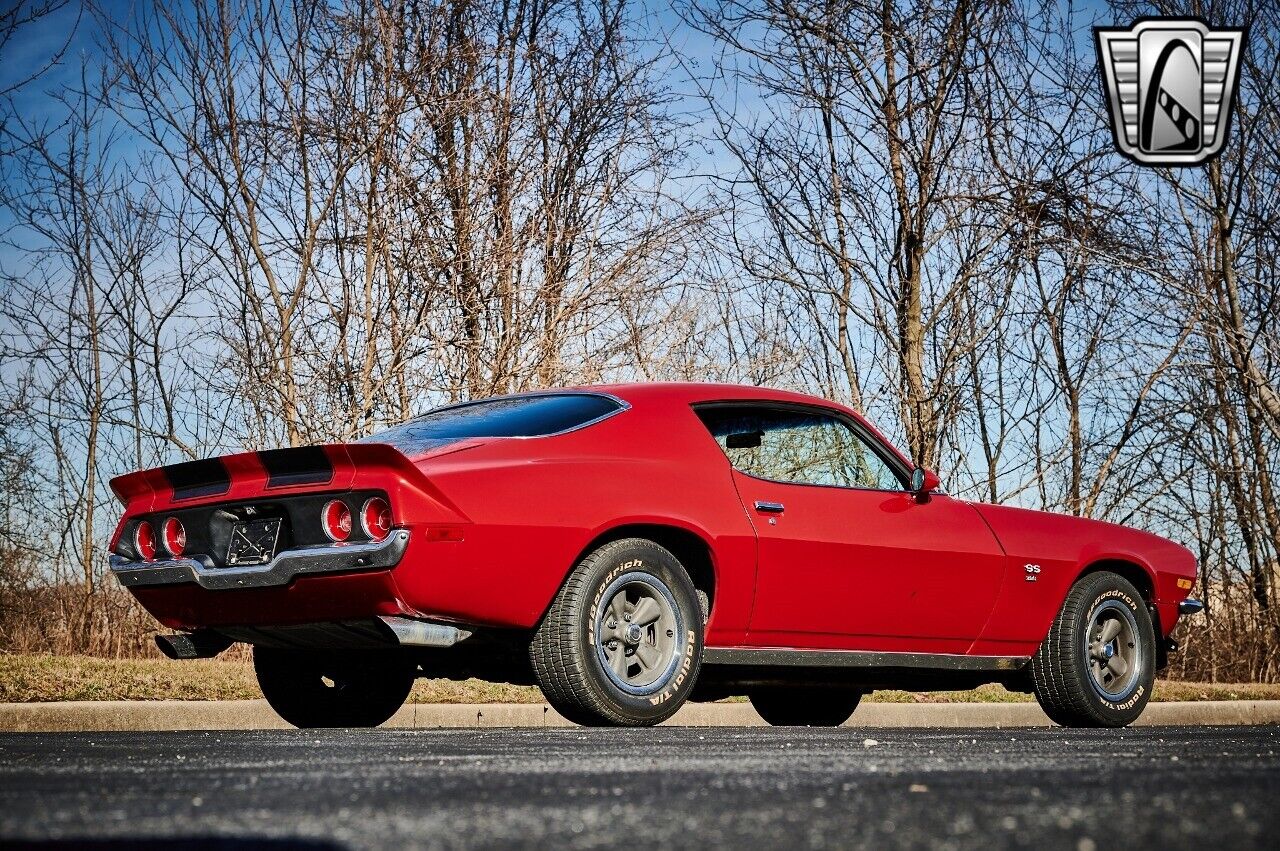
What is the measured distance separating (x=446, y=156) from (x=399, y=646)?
728 cm

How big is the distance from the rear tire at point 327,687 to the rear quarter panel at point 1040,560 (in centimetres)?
283

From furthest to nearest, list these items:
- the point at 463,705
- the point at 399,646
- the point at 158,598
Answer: the point at 463,705 < the point at 158,598 < the point at 399,646

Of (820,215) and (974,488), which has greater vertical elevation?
(820,215)

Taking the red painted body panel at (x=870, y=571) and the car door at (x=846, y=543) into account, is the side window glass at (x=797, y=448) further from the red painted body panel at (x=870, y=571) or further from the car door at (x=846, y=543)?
the red painted body panel at (x=870, y=571)

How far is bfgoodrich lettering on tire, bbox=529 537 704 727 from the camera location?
5582mm

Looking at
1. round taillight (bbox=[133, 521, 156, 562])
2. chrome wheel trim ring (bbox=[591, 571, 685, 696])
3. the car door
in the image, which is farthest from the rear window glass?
round taillight (bbox=[133, 521, 156, 562])

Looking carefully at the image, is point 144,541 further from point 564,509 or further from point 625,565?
point 625,565

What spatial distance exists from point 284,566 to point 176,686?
4.14 m

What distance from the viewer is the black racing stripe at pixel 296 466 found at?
5.53 metres

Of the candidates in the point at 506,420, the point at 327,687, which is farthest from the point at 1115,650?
the point at 327,687

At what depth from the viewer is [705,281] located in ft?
42.7

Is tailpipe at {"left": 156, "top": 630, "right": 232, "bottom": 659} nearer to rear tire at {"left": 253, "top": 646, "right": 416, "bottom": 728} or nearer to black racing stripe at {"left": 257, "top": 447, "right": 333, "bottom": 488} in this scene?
rear tire at {"left": 253, "top": 646, "right": 416, "bottom": 728}

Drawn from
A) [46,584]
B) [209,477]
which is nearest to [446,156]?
[46,584]

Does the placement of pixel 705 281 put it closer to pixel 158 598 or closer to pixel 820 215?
pixel 820 215
